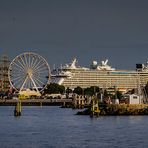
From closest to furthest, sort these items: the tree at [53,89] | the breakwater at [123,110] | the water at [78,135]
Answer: the water at [78,135] < the breakwater at [123,110] < the tree at [53,89]

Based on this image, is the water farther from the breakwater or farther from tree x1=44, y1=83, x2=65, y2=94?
tree x1=44, y1=83, x2=65, y2=94

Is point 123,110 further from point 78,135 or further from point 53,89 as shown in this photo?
point 53,89

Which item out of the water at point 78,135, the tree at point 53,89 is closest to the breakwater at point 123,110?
the water at point 78,135

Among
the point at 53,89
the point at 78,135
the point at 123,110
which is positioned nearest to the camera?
the point at 78,135

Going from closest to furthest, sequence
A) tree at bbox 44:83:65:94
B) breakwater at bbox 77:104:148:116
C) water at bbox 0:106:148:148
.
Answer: water at bbox 0:106:148:148 < breakwater at bbox 77:104:148:116 < tree at bbox 44:83:65:94

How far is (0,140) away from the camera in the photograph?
2074 inches

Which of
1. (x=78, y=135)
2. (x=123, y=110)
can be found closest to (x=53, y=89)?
(x=123, y=110)

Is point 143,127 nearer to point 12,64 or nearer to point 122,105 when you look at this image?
point 122,105

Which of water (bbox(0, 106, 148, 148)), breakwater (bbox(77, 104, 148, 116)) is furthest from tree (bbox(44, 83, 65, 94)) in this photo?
water (bbox(0, 106, 148, 148))

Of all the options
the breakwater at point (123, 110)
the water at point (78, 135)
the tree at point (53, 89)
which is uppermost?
the tree at point (53, 89)

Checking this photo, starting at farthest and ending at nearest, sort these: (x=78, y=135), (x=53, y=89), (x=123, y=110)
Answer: (x=53, y=89)
(x=123, y=110)
(x=78, y=135)

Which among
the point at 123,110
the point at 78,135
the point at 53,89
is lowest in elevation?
the point at 78,135

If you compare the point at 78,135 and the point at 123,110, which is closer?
the point at 78,135

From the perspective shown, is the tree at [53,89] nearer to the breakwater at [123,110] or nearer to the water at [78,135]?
the breakwater at [123,110]
